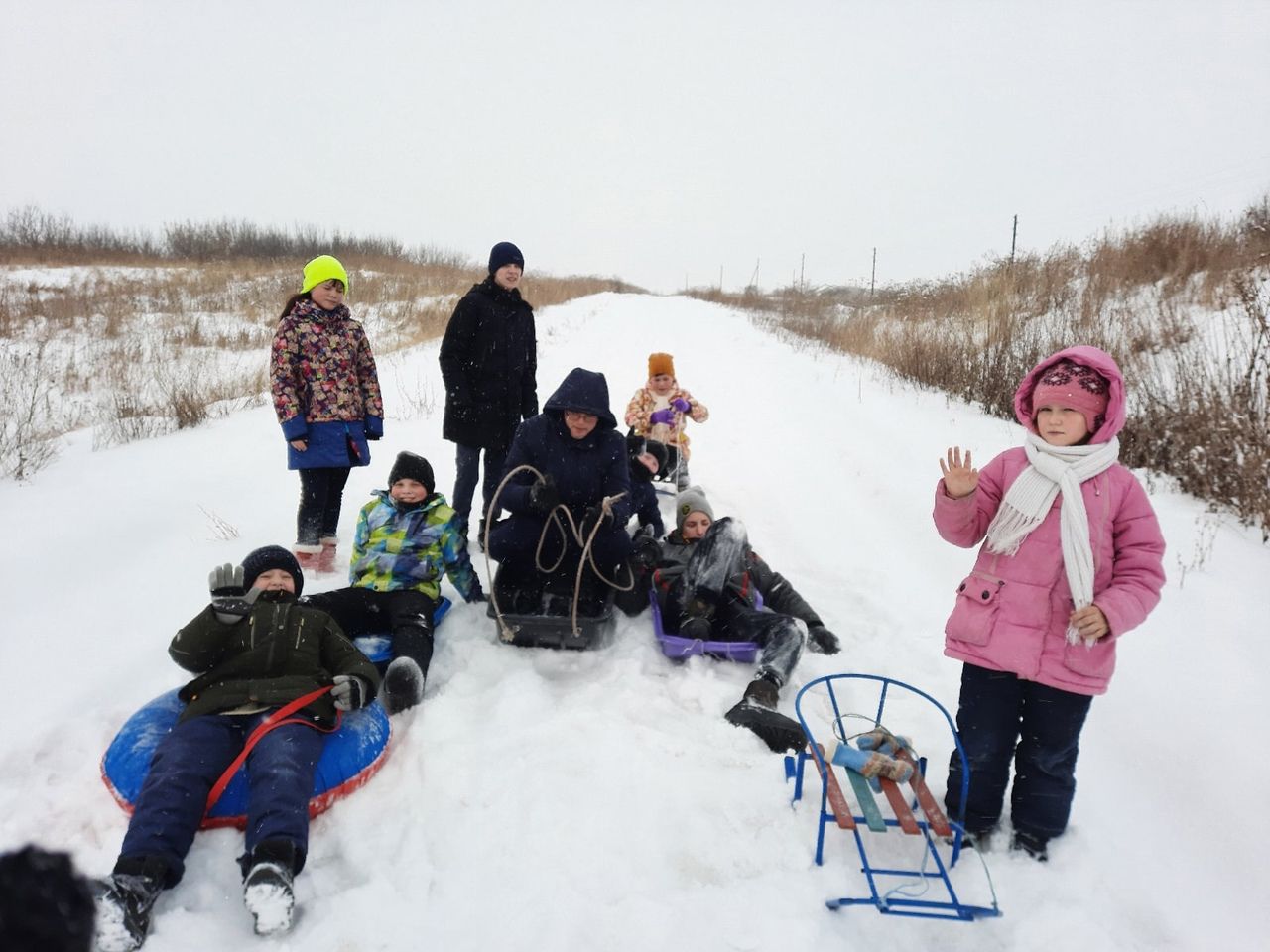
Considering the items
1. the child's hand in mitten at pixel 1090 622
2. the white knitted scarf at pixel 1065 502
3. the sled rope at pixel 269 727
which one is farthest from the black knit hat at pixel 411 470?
the child's hand in mitten at pixel 1090 622

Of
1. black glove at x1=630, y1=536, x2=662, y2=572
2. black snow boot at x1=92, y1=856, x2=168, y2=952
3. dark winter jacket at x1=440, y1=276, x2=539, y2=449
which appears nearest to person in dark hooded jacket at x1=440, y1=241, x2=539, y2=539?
dark winter jacket at x1=440, y1=276, x2=539, y2=449

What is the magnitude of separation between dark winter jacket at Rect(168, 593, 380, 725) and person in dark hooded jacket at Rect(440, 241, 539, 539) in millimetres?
1608

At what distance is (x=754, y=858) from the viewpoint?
2.34 meters

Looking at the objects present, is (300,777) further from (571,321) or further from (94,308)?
(571,321)

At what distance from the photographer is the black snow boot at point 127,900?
1870mm

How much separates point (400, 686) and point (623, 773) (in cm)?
104

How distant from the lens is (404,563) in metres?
3.64

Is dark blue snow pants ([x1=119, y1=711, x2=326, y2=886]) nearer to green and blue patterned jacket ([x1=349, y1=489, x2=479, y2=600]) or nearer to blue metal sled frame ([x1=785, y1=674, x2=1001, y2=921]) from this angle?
green and blue patterned jacket ([x1=349, y1=489, x2=479, y2=600])

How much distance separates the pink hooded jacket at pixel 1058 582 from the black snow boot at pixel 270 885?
227 centimetres

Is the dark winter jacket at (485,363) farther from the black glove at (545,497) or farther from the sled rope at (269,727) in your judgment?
the sled rope at (269,727)

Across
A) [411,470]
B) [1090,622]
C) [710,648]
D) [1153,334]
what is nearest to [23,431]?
[411,470]

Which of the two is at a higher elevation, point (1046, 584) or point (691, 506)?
point (1046, 584)

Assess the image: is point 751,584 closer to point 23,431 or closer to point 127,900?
point 127,900

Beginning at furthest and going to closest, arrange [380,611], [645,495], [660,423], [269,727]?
[660,423]
[645,495]
[380,611]
[269,727]
